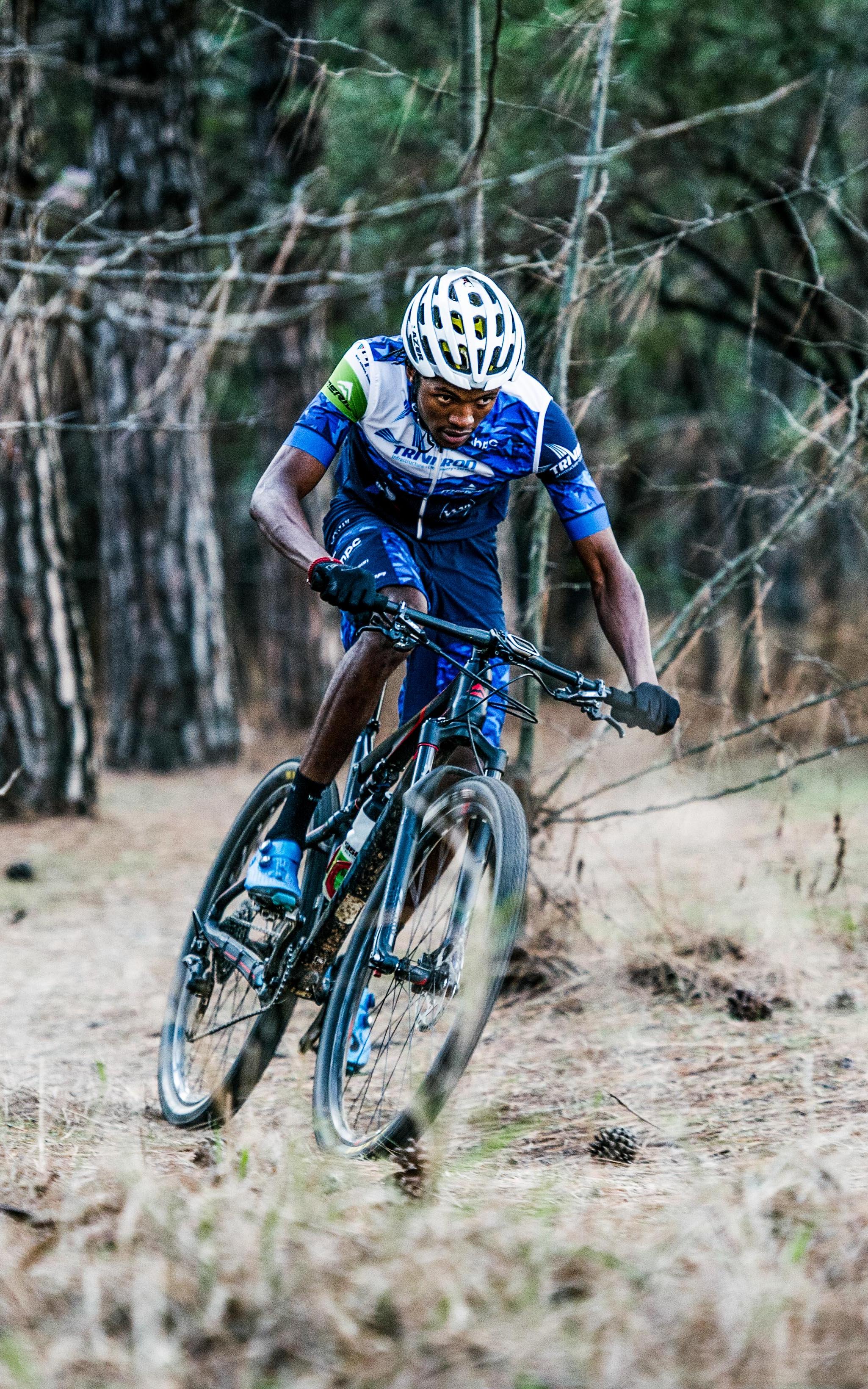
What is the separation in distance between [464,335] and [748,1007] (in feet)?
8.57

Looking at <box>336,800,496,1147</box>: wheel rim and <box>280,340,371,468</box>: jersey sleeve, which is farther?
<box>280,340,371,468</box>: jersey sleeve

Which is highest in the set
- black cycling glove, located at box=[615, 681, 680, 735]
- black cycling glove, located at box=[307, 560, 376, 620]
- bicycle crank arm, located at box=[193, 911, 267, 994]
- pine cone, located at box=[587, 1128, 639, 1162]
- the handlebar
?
black cycling glove, located at box=[307, 560, 376, 620]

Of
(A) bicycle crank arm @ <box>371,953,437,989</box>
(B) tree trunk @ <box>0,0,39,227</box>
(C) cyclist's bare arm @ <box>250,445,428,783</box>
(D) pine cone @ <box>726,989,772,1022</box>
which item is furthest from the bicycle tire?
(B) tree trunk @ <box>0,0,39,227</box>

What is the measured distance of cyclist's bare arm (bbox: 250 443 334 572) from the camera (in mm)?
3496

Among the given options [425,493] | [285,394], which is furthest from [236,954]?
[285,394]

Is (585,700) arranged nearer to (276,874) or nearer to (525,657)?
(525,657)

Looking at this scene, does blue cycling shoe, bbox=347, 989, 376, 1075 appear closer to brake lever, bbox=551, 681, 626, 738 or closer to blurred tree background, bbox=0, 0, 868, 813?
brake lever, bbox=551, 681, 626, 738

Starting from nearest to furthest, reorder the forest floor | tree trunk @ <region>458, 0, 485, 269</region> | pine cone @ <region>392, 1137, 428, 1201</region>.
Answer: the forest floor → pine cone @ <region>392, 1137, 428, 1201</region> → tree trunk @ <region>458, 0, 485, 269</region>

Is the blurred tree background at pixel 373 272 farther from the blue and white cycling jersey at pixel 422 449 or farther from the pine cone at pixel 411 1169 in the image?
the pine cone at pixel 411 1169

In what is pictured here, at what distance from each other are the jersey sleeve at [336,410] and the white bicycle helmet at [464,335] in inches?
8.2

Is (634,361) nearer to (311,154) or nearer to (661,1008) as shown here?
(311,154)

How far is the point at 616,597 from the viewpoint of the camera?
3768 mm

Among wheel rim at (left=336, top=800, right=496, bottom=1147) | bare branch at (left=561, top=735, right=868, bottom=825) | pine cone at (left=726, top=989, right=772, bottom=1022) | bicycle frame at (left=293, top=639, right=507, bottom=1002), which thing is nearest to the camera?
wheel rim at (left=336, top=800, right=496, bottom=1147)

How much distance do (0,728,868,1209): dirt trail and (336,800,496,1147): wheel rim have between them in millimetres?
175
